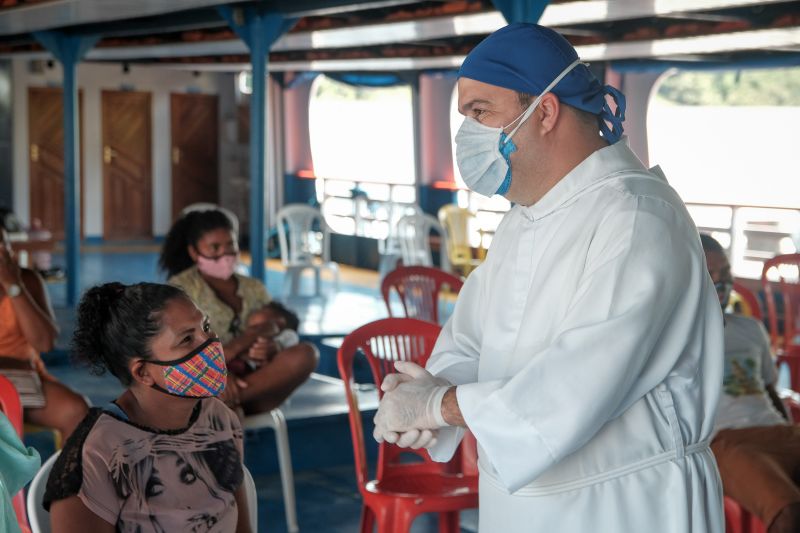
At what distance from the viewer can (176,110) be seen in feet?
50.0

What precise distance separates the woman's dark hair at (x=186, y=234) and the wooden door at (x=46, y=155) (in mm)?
10196

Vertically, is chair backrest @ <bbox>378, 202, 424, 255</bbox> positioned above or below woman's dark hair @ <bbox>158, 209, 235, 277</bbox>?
below

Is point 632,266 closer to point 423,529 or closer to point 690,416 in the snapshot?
point 690,416

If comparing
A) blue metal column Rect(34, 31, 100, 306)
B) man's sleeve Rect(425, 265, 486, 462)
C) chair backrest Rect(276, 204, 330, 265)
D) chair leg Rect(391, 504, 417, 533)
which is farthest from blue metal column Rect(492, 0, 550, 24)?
chair backrest Rect(276, 204, 330, 265)

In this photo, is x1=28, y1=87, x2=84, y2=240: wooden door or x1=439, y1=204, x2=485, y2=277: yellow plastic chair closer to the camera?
x1=439, y1=204, x2=485, y2=277: yellow plastic chair

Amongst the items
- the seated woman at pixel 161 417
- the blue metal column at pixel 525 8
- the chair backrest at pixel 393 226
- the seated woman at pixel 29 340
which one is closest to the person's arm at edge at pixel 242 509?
the seated woman at pixel 161 417

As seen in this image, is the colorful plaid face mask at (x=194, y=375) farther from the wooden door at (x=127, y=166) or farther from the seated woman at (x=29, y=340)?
the wooden door at (x=127, y=166)

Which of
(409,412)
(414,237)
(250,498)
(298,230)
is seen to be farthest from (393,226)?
(409,412)

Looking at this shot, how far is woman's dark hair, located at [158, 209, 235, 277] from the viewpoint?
4410 millimetres

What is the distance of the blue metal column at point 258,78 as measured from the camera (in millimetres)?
6684

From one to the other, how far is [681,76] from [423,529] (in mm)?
25030

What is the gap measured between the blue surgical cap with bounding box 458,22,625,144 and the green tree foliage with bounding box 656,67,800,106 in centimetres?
2607

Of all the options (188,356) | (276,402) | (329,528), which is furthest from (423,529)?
(188,356)

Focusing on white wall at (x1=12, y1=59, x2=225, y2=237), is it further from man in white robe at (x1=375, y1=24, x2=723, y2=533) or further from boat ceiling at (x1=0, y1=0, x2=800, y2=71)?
man in white robe at (x1=375, y1=24, x2=723, y2=533)
